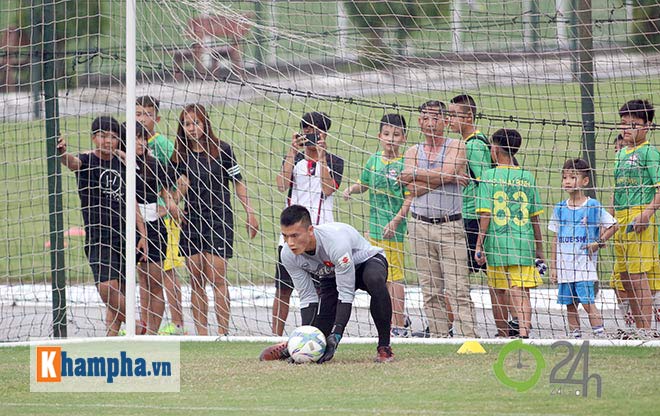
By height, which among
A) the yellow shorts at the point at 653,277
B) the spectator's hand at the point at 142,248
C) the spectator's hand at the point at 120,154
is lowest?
the yellow shorts at the point at 653,277

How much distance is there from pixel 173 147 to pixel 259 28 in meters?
1.31

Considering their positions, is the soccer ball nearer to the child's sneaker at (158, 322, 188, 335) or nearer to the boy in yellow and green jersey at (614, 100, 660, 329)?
the child's sneaker at (158, 322, 188, 335)

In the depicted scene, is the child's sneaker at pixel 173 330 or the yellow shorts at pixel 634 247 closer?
the yellow shorts at pixel 634 247

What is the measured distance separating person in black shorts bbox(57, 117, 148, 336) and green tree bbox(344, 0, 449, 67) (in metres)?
2.44

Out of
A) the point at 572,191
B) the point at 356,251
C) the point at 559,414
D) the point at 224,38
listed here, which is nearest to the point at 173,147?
the point at 224,38

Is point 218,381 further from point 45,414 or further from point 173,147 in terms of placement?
point 173,147

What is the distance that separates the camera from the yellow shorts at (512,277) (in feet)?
31.0

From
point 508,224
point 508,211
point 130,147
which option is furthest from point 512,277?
point 130,147

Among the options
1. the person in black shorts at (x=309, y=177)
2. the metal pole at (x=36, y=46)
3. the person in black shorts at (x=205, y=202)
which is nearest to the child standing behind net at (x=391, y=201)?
the person in black shorts at (x=309, y=177)

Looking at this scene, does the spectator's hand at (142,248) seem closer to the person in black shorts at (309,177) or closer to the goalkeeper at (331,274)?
the person in black shorts at (309,177)

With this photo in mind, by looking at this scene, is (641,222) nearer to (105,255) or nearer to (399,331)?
(399,331)

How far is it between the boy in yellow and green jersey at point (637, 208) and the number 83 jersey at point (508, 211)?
0.72 meters

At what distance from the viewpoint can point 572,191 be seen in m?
9.59

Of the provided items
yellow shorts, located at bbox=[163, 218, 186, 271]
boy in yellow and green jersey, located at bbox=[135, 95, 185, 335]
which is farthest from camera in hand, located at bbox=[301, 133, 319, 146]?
yellow shorts, located at bbox=[163, 218, 186, 271]
